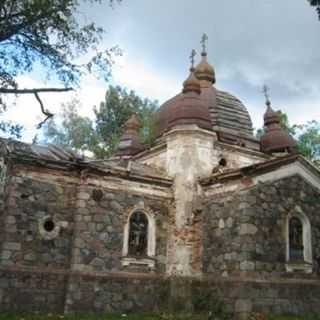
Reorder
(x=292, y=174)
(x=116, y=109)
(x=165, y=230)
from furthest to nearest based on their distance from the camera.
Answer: (x=116, y=109), (x=165, y=230), (x=292, y=174)

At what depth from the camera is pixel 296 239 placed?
12.4 meters

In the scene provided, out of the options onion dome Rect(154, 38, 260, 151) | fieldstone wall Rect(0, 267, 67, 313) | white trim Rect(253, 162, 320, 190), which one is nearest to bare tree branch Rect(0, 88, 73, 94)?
fieldstone wall Rect(0, 267, 67, 313)

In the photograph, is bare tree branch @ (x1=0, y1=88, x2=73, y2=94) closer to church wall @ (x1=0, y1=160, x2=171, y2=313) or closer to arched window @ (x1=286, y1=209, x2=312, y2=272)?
church wall @ (x1=0, y1=160, x2=171, y2=313)

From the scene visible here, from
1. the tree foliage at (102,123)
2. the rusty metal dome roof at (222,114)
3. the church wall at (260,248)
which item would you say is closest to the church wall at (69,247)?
the church wall at (260,248)

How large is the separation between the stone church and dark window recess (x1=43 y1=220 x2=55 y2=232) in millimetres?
26

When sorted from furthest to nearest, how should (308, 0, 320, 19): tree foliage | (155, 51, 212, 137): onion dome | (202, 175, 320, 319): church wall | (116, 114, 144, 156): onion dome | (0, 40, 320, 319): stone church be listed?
1. (116, 114, 144, 156): onion dome
2. (155, 51, 212, 137): onion dome
3. (202, 175, 320, 319): church wall
4. (0, 40, 320, 319): stone church
5. (308, 0, 320, 19): tree foliage

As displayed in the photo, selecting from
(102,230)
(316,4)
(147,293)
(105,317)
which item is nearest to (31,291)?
(105,317)

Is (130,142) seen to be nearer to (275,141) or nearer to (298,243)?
(275,141)

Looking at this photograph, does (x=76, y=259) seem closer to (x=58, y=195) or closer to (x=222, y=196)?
(x=58, y=195)

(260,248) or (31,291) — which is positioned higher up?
(260,248)

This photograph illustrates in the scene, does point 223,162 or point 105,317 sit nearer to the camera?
point 105,317

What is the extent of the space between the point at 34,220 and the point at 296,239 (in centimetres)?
671

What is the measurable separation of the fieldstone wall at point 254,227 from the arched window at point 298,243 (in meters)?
0.16

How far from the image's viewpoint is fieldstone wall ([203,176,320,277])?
37.7ft
